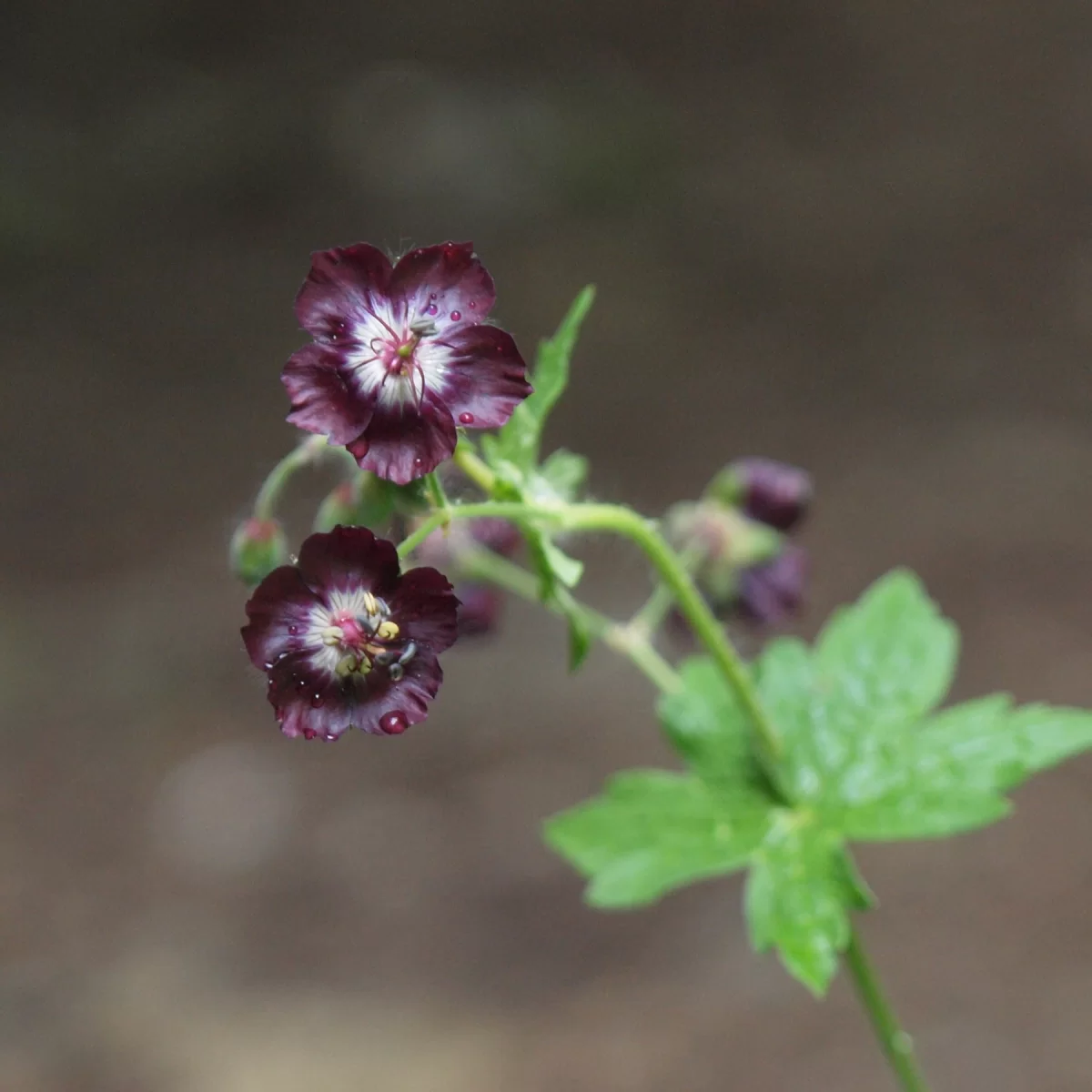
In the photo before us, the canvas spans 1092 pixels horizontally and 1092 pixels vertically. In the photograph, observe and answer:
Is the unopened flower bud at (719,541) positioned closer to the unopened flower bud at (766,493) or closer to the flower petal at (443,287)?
the unopened flower bud at (766,493)

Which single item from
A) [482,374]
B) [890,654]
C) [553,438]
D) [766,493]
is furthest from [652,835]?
[553,438]

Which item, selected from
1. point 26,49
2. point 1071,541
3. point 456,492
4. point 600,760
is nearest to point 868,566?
point 1071,541

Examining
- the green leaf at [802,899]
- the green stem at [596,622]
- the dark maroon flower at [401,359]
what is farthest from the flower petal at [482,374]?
the green leaf at [802,899]

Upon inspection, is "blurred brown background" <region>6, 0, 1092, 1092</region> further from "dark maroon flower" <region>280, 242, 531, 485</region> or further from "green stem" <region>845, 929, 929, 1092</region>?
"green stem" <region>845, 929, 929, 1092</region>

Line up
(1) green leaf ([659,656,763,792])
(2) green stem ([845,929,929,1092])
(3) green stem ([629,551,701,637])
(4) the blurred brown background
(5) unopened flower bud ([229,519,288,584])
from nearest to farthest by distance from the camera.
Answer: (5) unopened flower bud ([229,519,288,584]) → (2) green stem ([845,929,929,1092]) → (1) green leaf ([659,656,763,792]) → (3) green stem ([629,551,701,637]) → (4) the blurred brown background

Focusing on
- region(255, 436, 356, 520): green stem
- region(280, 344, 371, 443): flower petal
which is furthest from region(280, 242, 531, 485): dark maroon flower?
region(255, 436, 356, 520): green stem
